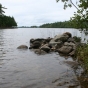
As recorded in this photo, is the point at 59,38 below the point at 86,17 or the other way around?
below

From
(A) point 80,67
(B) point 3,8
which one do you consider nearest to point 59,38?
(A) point 80,67

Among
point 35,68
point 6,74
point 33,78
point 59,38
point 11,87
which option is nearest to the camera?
point 11,87

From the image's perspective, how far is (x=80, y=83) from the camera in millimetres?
8688

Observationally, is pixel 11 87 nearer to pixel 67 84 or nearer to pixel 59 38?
pixel 67 84

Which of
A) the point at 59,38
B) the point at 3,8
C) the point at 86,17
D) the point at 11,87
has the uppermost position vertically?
the point at 3,8

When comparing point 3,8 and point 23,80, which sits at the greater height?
point 3,8

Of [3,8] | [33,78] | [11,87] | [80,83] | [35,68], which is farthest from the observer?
[3,8]

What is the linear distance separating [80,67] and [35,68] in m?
2.96

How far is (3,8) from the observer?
114438mm

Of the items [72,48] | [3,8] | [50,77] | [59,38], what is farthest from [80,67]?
[3,8]

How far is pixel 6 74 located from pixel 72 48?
30.8ft

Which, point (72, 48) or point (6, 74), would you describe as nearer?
point (6, 74)

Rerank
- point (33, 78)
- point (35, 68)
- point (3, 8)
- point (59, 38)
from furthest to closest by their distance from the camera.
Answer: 1. point (3, 8)
2. point (59, 38)
3. point (35, 68)
4. point (33, 78)

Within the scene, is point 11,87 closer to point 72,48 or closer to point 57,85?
point 57,85
